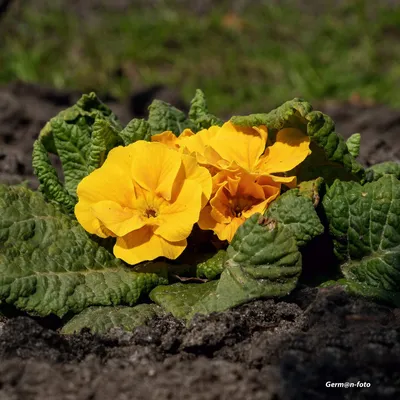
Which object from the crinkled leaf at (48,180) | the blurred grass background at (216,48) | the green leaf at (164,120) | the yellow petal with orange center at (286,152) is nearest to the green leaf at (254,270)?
the yellow petal with orange center at (286,152)

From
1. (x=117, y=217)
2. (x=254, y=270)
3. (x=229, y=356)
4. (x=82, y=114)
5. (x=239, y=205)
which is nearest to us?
(x=229, y=356)

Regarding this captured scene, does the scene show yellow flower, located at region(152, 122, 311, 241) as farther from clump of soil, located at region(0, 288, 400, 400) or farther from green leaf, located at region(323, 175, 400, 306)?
clump of soil, located at region(0, 288, 400, 400)

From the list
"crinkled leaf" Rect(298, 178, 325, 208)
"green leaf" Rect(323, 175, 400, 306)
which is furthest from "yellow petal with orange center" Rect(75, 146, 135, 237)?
"green leaf" Rect(323, 175, 400, 306)

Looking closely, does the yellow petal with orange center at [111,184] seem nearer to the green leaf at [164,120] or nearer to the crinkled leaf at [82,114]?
the crinkled leaf at [82,114]

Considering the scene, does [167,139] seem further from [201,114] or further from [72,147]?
[72,147]

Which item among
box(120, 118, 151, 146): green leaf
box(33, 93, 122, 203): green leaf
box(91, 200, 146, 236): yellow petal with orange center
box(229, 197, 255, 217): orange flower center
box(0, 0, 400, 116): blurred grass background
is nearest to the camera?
box(91, 200, 146, 236): yellow petal with orange center

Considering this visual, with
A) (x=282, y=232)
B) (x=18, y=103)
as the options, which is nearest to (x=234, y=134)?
(x=282, y=232)

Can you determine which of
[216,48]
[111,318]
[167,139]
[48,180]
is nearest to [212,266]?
[111,318]
